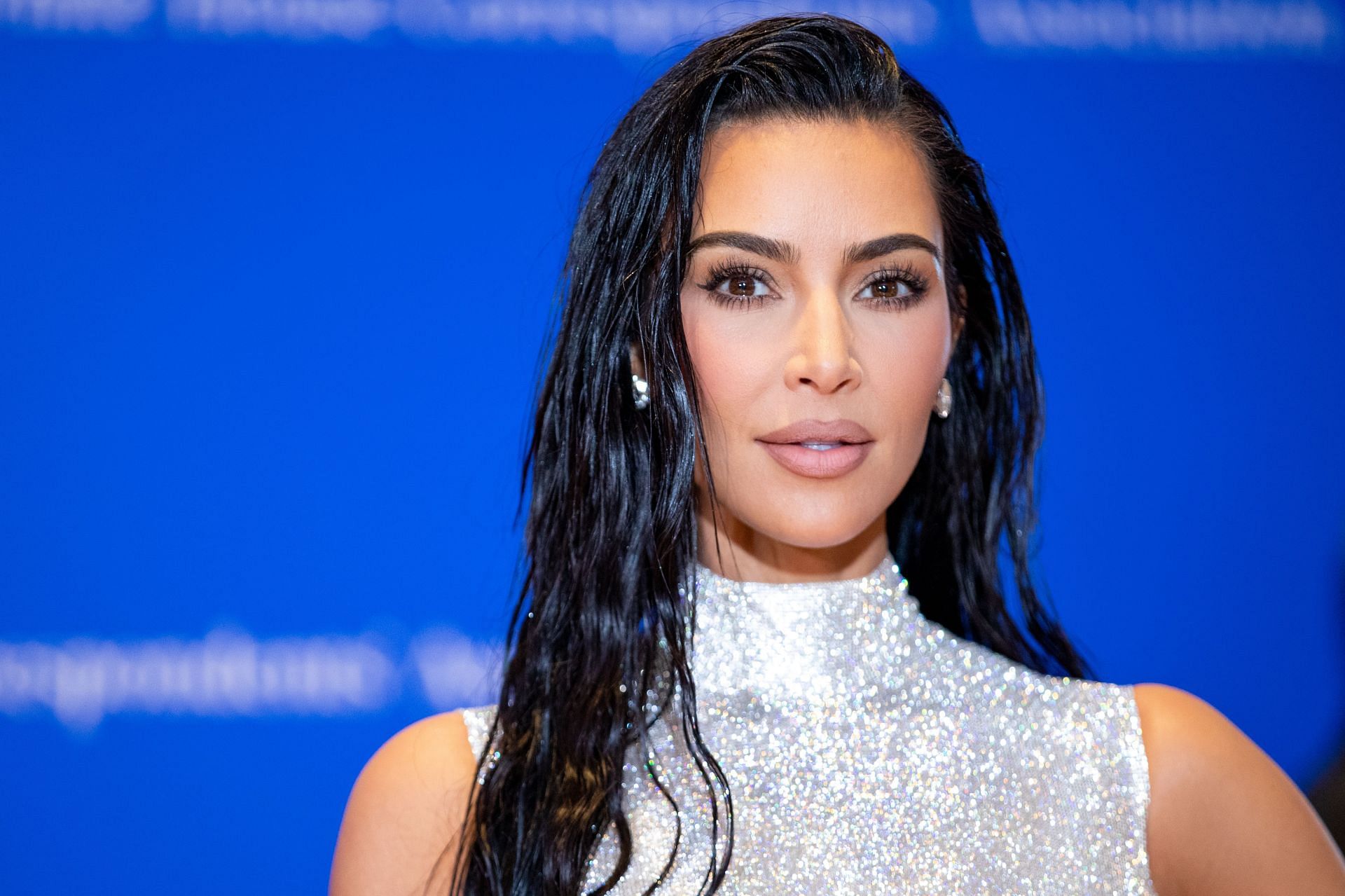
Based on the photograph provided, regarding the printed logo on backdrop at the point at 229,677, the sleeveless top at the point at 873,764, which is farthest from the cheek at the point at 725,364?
the printed logo on backdrop at the point at 229,677

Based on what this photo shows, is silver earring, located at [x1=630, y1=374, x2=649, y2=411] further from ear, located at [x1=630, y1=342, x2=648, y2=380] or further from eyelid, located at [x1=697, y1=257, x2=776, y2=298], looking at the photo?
eyelid, located at [x1=697, y1=257, x2=776, y2=298]

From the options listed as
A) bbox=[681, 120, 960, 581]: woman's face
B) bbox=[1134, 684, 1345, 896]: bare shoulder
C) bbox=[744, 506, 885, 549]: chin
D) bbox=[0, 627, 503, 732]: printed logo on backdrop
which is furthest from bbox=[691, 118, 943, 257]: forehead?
bbox=[0, 627, 503, 732]: printed logo on backdrop

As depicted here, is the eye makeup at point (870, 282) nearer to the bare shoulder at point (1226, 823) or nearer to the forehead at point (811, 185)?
the forehead at point (811, 185)

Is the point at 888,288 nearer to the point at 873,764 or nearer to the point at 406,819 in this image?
the point at 873,764

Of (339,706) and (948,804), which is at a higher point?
(339,706)

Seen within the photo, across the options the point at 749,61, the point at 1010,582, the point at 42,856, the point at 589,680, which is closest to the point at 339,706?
the point at 42,856

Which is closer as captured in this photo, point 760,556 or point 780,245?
point 780,245

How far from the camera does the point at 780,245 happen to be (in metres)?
1.53

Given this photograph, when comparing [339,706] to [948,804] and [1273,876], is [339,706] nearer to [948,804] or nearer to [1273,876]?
[948,804]

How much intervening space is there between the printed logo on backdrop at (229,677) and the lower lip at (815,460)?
0.98 m

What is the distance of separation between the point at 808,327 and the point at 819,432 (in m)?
0.11

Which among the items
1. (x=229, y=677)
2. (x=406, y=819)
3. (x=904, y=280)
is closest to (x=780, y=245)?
(x=904, y=280)

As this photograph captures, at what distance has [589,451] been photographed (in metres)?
1.63

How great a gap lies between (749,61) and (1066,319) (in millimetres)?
1211
